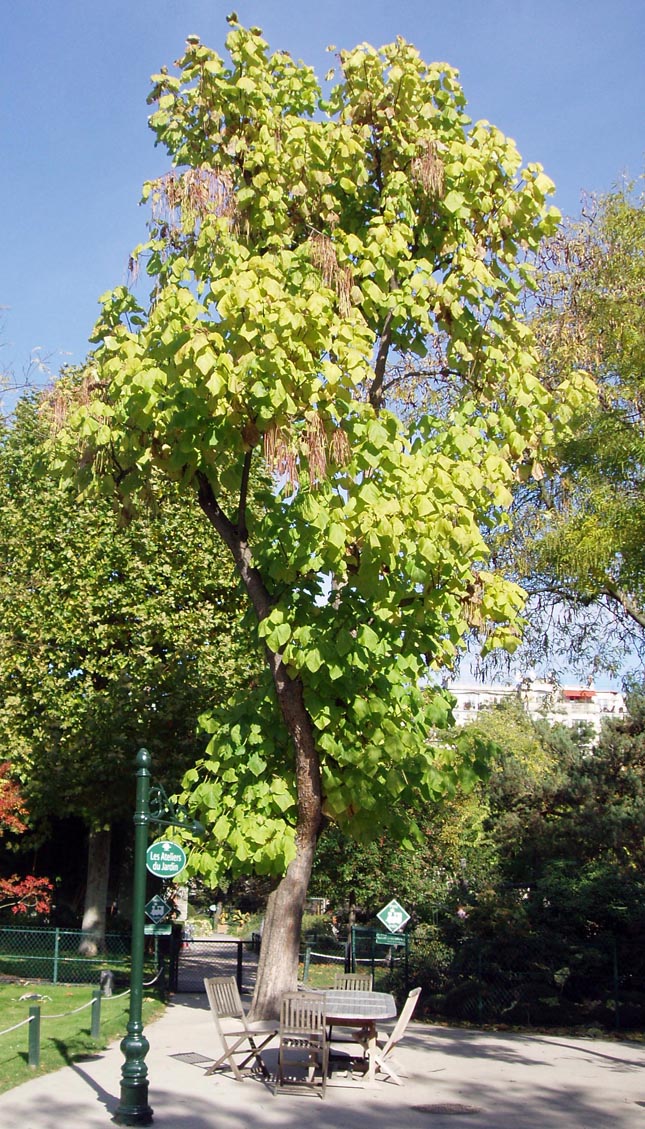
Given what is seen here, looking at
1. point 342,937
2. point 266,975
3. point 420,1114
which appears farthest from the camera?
point 342,937

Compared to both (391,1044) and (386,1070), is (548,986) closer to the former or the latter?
(391,1044)

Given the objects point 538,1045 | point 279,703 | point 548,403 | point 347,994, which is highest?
point 548,403

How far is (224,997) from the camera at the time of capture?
485 inches

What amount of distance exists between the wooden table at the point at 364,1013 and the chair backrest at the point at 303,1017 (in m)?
0.36

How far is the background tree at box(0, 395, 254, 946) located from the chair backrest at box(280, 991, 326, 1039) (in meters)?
13.7

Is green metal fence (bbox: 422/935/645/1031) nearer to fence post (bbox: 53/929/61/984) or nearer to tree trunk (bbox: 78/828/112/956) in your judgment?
fence post (bbox: 53/929/61/984)

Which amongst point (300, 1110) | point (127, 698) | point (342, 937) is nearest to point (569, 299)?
point (300, 1110)

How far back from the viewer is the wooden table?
11.6 meters

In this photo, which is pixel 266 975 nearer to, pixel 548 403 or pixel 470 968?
pixel 548 403

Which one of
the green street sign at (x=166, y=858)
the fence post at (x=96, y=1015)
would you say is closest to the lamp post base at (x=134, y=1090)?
the green street sign at (x=166, y=858)

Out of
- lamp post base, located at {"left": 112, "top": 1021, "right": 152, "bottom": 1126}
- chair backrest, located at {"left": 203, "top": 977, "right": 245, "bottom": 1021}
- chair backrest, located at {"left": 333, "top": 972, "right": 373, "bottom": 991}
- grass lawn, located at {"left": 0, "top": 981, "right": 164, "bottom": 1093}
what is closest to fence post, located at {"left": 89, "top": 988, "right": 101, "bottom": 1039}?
grass lawn, located at {"left": 0, "top": 981, "right": 164, "bottom": 1093}

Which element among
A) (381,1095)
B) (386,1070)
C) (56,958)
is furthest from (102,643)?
(381,1095)

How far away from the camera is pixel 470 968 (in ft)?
67.9

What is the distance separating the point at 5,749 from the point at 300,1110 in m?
16.6
